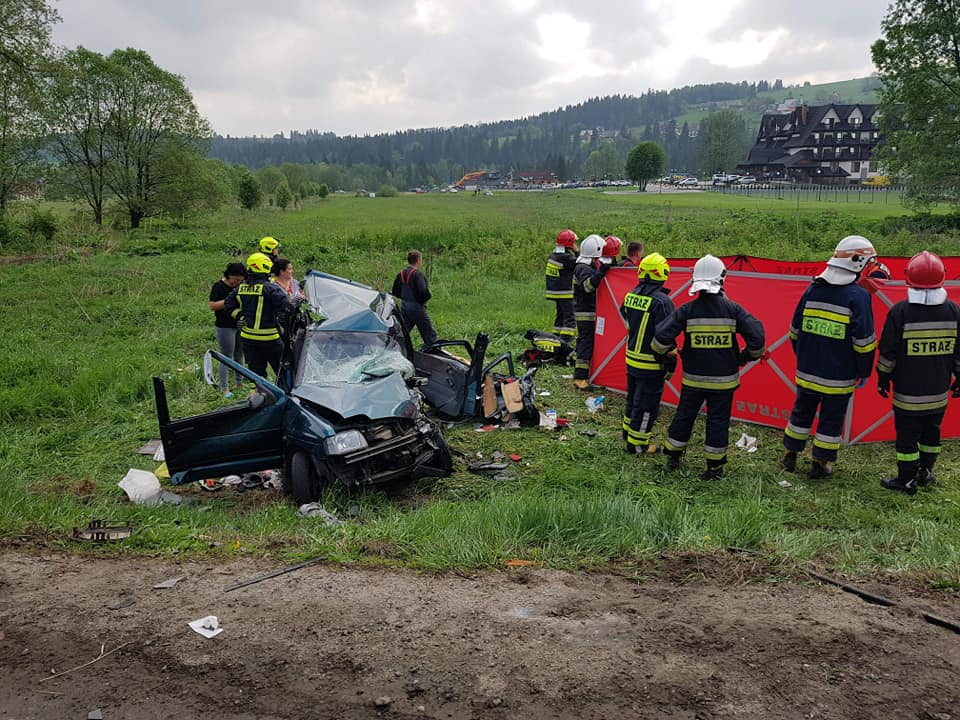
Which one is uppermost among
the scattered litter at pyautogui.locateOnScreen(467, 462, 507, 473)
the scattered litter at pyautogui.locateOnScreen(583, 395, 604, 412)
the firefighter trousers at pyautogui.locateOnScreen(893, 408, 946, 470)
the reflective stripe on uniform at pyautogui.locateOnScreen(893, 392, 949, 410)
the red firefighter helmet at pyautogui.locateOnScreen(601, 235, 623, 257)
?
the red firefighter helmet at pyautogui.locateOnScreen(601, 235, 623, 257)

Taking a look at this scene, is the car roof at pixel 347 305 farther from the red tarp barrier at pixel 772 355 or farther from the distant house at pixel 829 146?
the distant house at pixel 829 146

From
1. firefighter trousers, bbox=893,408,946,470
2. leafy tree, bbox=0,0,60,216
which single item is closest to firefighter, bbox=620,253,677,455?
firefighter trousers, bbox=893,408,946,470

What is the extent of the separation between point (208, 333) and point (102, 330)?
7.20 feet

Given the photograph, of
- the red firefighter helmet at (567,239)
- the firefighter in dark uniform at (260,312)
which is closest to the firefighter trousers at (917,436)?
the red firefighter helmet at (567,239)

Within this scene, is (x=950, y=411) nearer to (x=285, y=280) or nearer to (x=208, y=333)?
(x=285, y=280)

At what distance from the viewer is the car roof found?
7164 mm

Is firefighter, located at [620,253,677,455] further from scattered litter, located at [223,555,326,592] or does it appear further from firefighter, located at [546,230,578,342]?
scattered litter, located at [223,555,326,592]

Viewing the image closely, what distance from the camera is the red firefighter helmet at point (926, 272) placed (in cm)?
557

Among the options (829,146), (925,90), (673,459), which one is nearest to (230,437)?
(673,459)

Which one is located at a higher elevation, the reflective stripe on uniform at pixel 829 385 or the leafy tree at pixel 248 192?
the leafy tree at pixel 248 192

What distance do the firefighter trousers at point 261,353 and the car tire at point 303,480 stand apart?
253 centimetres

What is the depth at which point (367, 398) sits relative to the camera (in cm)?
600

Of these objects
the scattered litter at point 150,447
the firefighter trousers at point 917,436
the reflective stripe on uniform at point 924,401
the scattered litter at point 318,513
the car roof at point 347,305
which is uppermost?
the car roof at point 347,305

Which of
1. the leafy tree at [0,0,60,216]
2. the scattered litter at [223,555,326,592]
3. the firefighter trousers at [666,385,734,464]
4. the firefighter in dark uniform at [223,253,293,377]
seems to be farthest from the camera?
the leafy tree at [0,0,60,216]
